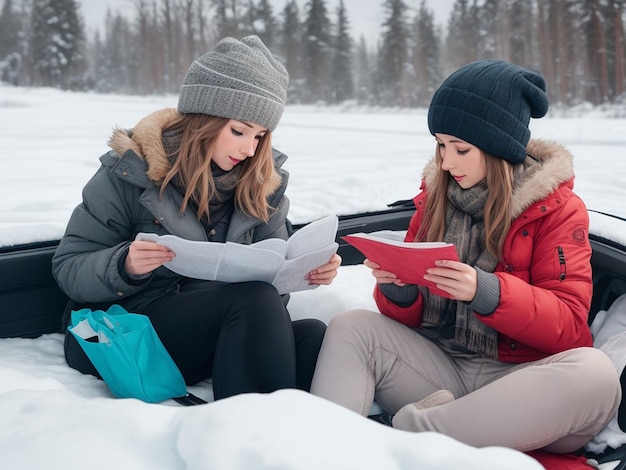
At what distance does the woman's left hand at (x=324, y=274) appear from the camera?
1720 mm

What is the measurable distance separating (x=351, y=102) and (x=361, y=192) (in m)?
11.9

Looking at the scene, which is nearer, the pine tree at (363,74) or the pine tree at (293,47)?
the pine tree at (293,47)

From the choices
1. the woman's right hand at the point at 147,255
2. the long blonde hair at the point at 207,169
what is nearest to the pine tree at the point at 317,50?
the long blonde hair at the point at 207,169

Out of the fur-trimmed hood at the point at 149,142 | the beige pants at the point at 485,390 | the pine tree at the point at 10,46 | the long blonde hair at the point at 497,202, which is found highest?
the pine tree at the point at 10,46

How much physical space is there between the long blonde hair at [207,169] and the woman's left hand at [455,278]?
24.1 inches

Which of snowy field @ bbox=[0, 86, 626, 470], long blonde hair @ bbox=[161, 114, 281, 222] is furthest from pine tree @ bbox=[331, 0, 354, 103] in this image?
long blonde hair @ bbox=[161, 114, 281, 222]

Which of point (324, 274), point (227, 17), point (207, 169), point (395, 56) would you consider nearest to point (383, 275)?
point (324, 274)

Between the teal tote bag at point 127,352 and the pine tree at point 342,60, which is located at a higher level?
the pine tree at point 342,60

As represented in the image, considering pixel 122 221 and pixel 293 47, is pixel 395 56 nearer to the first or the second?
pixel 293 47

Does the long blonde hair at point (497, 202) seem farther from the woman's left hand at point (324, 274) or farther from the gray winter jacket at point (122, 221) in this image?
the gray winter jacket at point (122, 221)

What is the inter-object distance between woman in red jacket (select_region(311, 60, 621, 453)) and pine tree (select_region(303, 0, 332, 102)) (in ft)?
45.2

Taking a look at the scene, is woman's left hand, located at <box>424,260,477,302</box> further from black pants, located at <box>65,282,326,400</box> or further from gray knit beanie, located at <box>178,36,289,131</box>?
gray knit beanie, located at <box>178,36,289,131</box>

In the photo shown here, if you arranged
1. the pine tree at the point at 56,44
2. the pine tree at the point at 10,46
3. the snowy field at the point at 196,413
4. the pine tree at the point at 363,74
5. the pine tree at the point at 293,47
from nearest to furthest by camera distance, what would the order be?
the snowy field at the point at 196,413
the pine tree at the point at 10,46
the pine tree at the point at 56,44
the pine tree at the point at 293,47
the pine tree at the point at 363,74

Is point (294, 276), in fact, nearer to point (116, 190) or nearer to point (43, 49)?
point (116, 190)
